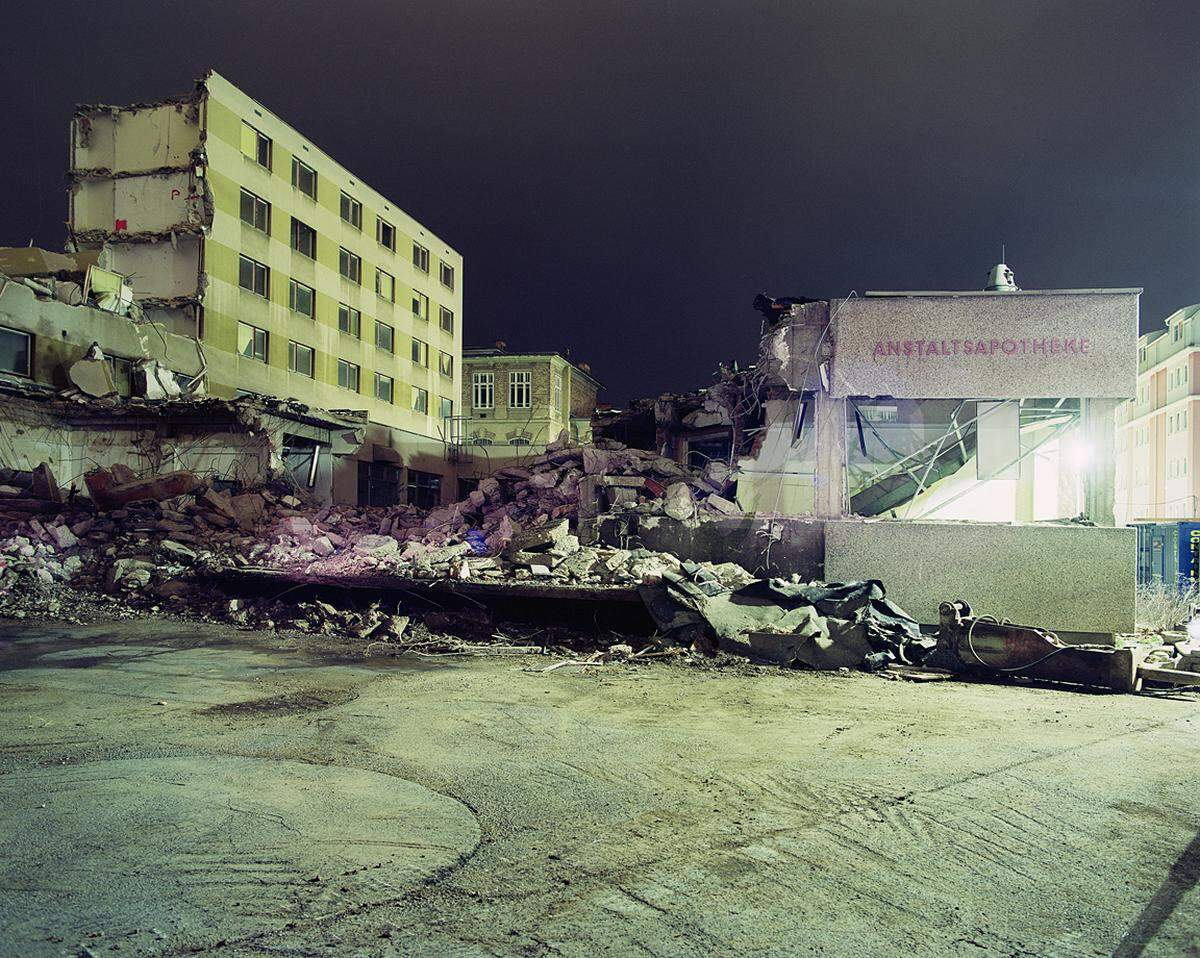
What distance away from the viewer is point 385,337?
44.0 m

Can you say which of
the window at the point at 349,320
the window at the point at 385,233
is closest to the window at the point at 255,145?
the window at the point at 349,320

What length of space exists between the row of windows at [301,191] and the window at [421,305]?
1.61 m

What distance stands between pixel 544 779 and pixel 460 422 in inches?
1899

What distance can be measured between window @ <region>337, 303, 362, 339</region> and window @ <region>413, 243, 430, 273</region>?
6980mm

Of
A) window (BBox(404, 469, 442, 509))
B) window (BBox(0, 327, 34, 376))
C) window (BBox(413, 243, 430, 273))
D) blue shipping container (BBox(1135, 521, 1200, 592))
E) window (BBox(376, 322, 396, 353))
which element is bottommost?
blue shipping container (BBox(1135, 521, 1200, 592))

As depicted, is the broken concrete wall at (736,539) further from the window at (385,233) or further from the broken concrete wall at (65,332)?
the window at (385,233)

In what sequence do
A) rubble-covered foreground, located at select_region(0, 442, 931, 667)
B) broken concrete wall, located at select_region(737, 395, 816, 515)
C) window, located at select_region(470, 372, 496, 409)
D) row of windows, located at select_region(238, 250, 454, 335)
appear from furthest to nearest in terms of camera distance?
window, located at select_region(470, 372, 496, 409)
row of windows, located at select_region(238, 250, 454, 335)
broken concrete wall, located at select_region(737, 395, 816, 515)
rubble-covered foreground, located at select_region(0, 442, 931, 667)

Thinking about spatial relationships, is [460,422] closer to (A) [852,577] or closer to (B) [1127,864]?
(A) [852,577]

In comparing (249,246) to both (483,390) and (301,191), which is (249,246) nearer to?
(301,191)

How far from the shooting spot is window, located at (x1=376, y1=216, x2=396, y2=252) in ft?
141

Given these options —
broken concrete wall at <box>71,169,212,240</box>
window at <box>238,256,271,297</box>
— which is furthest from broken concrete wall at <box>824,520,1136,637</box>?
window at <box>238,256,271,297</box>

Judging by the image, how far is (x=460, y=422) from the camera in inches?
2051

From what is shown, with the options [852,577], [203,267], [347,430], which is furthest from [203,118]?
[852,577]

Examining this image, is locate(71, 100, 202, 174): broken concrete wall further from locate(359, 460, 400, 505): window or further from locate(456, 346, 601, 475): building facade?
locate(456, 346, 601, 475): building facade
